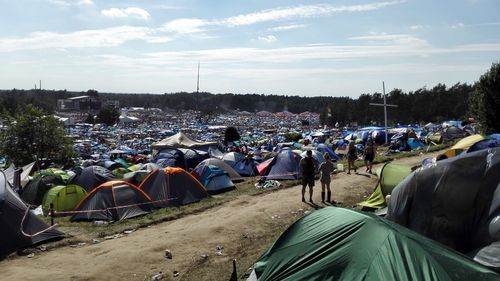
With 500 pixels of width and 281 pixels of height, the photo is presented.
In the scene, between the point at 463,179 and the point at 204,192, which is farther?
the point at 204,192

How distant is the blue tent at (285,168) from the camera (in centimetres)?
1753

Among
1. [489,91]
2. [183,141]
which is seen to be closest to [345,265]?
[183,141]

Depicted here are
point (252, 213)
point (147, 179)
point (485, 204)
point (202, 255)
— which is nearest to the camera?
point (485, 204)

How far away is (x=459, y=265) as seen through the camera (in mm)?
4723

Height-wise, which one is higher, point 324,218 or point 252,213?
point 324,218

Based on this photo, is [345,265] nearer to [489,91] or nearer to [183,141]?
[183,141]

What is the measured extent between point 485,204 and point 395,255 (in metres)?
2.10

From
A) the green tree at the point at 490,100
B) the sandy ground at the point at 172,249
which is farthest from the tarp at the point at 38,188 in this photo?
the green tree at the point at 490,100

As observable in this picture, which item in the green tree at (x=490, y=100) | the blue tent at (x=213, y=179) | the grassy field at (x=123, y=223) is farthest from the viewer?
the green tree at (x=490, y=100)

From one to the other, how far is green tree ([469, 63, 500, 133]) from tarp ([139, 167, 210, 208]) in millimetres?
18335

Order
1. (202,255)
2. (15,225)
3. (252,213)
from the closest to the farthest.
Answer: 1. (202,255)
2. (15,225)
3. (252,213)

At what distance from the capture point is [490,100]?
25094 mm

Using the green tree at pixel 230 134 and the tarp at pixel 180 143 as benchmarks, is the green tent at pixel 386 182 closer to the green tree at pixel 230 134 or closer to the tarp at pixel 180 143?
the tarp at pixel 180 143

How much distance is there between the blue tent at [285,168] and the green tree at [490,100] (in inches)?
529
